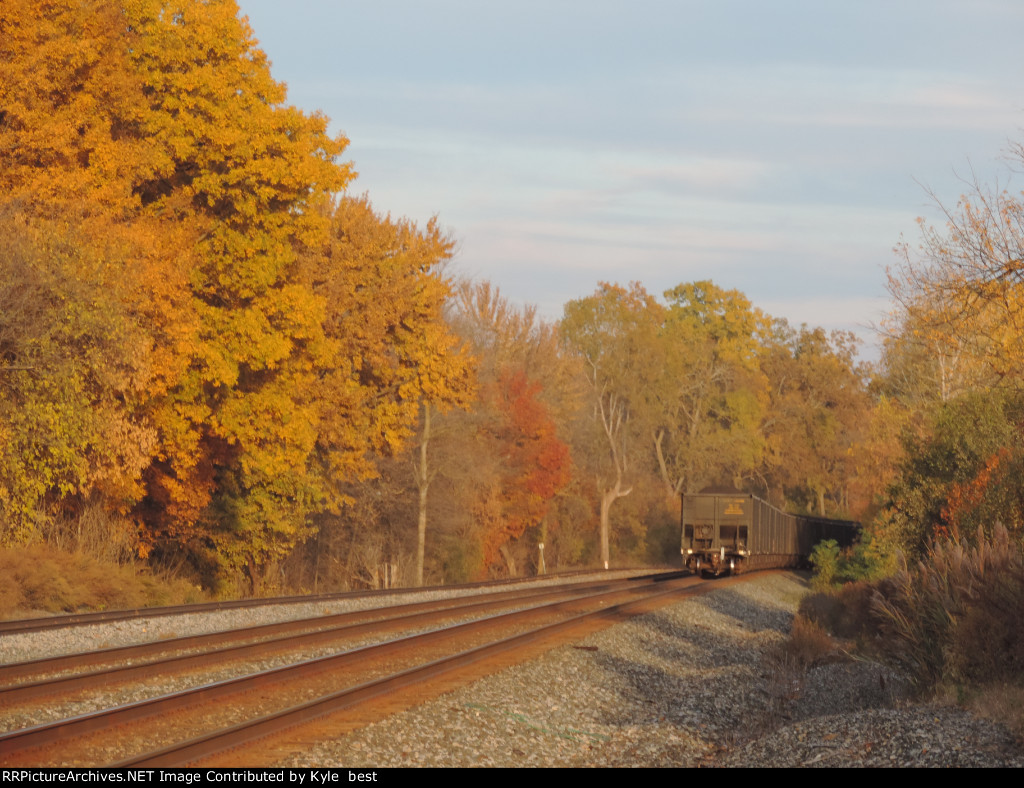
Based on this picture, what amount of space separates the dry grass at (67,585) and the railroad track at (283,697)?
6477 millimetres

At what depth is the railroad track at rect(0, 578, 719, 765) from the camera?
8.76 metres

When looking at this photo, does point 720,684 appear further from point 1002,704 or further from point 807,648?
point 1002,704

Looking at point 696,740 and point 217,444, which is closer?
point 696,740

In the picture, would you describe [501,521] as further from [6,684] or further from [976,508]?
[6,684]

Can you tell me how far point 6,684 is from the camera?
11.5 m

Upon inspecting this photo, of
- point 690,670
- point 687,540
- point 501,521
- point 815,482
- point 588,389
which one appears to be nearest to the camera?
point 690,670

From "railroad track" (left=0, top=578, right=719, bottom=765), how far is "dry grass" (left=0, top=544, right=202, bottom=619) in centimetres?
648

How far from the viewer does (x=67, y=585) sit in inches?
858

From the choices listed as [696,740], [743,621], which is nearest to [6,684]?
[696,740]

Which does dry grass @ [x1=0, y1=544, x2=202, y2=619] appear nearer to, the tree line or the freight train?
the tree line

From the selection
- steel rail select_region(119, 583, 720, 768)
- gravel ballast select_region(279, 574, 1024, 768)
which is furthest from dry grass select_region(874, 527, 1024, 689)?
steel rail select_region(119, 583, 720, 768)

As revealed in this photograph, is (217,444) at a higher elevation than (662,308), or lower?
lower
